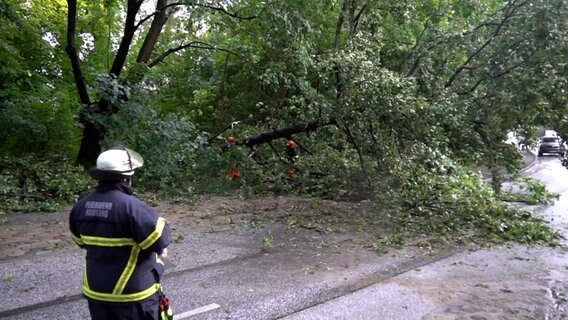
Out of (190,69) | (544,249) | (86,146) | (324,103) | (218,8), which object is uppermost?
(218,8)

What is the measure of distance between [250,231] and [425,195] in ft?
13.1

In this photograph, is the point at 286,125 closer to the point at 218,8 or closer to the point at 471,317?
the point at 218,8

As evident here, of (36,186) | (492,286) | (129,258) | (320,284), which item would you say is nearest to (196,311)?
(320,284)

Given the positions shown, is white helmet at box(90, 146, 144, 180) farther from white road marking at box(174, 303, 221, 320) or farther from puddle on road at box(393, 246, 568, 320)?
puddle on road at box(393, 246, 568, 320)

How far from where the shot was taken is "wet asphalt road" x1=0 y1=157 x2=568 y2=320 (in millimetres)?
4887

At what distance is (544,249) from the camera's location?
8.33 metres

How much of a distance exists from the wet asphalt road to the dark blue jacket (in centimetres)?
195

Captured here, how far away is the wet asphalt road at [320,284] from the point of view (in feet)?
16.0

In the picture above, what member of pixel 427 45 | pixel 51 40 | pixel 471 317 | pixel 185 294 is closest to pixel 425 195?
pixel 427 45

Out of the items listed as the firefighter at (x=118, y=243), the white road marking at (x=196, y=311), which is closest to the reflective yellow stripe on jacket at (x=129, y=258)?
the firefighter at (x=118, y=243)

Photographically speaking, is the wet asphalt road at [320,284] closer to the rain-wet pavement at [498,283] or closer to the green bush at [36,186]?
the rain-wet pavement at [498,283]

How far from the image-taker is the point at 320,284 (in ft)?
18.8

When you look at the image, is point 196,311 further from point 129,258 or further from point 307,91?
point 307,91

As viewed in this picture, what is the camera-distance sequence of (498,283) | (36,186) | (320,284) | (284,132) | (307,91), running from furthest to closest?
(284,132), (307,91), (36,186), (498,283), (320,284)
